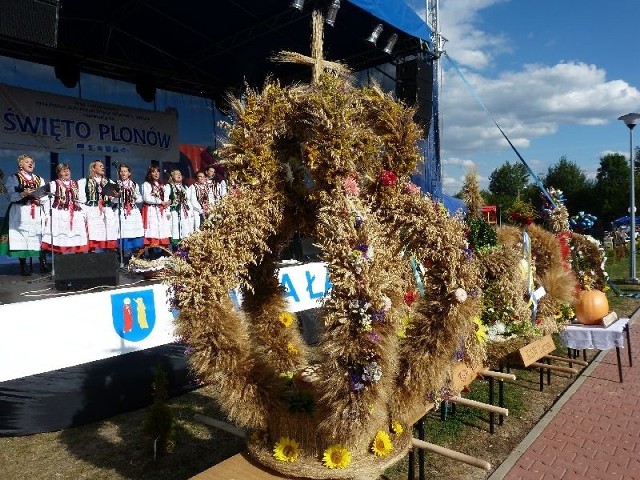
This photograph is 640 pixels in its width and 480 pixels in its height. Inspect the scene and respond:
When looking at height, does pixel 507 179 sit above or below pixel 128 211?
above

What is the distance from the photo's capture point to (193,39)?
10633mm

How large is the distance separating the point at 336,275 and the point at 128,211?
24.4ft

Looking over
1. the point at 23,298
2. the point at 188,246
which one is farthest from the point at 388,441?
the point at 23,298

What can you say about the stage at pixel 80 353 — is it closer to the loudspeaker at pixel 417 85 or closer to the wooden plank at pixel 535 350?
the wooden plank at pixel 535 350

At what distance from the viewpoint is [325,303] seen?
8.91ft

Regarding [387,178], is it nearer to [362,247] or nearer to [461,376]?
[362,247]

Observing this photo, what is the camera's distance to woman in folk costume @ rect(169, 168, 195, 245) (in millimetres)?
9695

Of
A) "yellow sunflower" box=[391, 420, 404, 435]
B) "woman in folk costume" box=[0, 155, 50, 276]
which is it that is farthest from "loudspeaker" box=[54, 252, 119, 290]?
"yellow sunflower" box=[391, 420, 404, 435]

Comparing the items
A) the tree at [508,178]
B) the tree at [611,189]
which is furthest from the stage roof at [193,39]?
the tree at [508,178]

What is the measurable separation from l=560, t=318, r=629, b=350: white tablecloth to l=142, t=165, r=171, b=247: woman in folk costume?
7.13 metres

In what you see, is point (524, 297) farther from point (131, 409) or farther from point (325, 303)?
point (131, 409)

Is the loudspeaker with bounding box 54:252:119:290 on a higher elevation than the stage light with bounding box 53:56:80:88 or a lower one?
lower

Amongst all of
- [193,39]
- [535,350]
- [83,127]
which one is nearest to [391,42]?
[193,39]

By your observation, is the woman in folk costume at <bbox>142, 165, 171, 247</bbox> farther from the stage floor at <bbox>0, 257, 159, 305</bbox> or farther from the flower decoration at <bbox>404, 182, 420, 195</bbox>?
the flower decoration at <bbox>404, 182, 420, 195</bbox>
